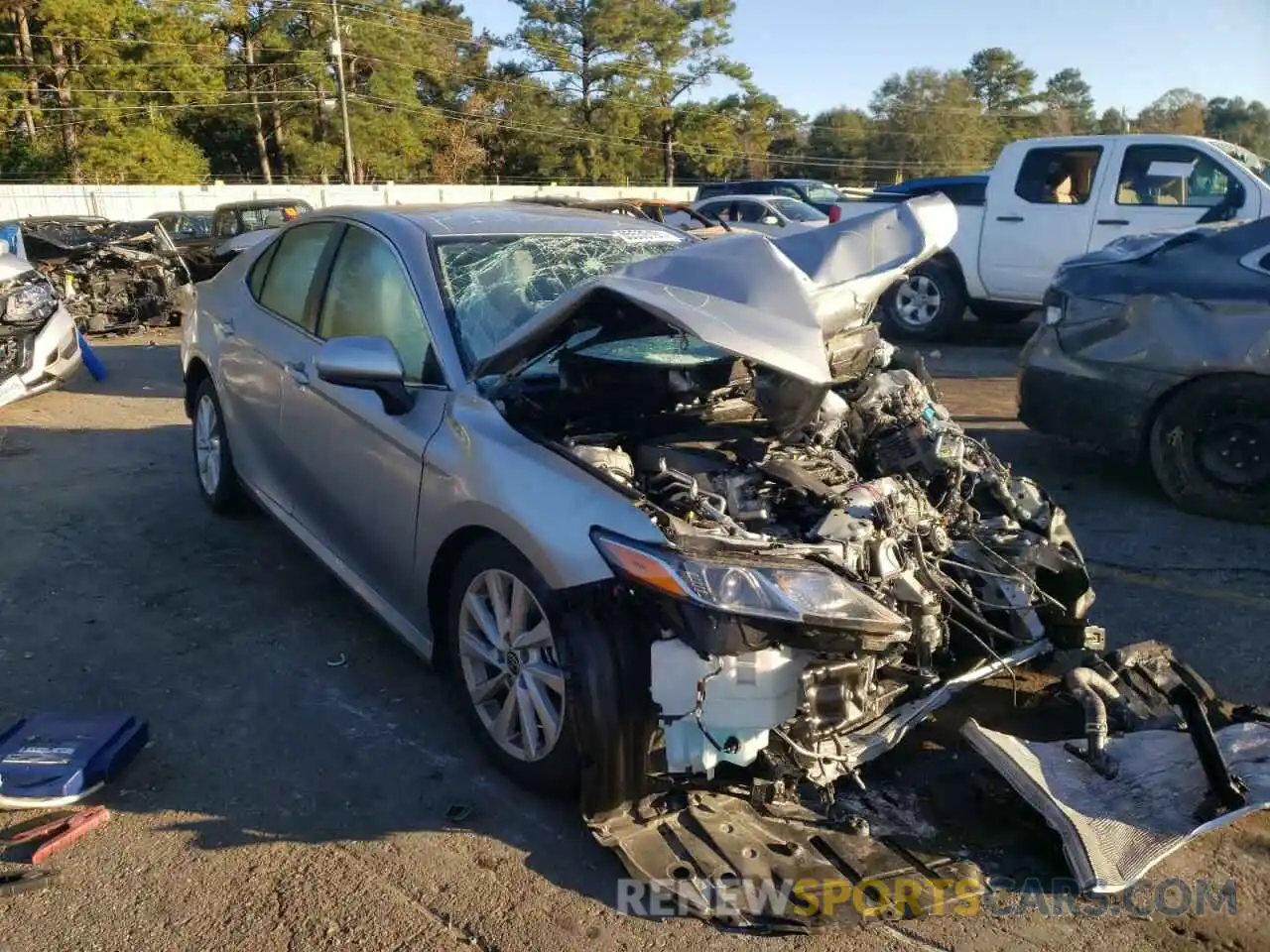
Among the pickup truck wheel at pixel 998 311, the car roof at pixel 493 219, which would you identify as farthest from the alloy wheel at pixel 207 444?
the pickup truck wheel at pixel 998 311

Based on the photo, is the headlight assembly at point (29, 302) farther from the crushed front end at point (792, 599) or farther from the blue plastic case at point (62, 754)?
the crushed front end at point (792, 599)

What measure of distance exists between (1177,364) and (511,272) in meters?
3.81

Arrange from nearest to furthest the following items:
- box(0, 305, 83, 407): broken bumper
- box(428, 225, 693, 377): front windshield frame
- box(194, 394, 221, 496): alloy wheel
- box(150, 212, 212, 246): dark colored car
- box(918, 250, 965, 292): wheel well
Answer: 1. box(428, 225, 693, 377): front windshield frame
2. box(194, 394, 221, 496): alloy wheel
3. box(0, 305, 83, 407): broken bumper
4. box(918, 250, 965, 292): wheel well
5. box(150, 212, 212, 246): dark colored car

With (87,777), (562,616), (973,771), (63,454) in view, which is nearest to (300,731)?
(87,777)

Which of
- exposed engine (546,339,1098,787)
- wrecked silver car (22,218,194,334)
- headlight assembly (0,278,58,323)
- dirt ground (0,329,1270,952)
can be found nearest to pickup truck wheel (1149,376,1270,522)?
dirt ground (0,329,1270,952)

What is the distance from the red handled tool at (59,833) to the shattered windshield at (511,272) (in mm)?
1815

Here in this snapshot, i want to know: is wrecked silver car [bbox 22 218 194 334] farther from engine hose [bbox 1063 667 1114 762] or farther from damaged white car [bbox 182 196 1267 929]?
engine hose [bbox 1063 667 1114 762]

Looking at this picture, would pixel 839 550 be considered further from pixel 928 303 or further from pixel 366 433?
pixel 928 303

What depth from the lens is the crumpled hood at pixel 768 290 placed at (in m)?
2.88

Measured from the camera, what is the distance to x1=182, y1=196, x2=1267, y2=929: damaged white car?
2707 millimetres

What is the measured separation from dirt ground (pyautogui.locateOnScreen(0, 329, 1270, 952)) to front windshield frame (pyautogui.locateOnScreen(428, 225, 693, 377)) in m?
1.29

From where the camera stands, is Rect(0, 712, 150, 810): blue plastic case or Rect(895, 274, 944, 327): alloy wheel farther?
Rect(895, 274, 944, 327): alloy wheel

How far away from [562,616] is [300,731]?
4.31 feet

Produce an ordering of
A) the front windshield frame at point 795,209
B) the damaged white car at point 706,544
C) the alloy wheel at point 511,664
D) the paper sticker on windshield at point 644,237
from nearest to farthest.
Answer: the damaged white car at point 706,544 < the alloy wheel at point 511,664 < the paper sticker on windshield at point 644,237 < the front windshield frame at point 795,209
